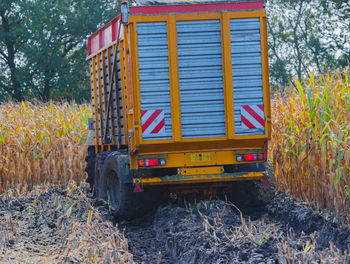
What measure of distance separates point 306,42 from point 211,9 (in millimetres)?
30766

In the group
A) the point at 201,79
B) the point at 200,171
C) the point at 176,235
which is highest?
the point at 201,79

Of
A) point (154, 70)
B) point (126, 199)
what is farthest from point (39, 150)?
point (154, 70)

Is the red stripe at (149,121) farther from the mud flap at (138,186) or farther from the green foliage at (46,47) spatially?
the green foliage at (46,47)

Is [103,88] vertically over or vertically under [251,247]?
over

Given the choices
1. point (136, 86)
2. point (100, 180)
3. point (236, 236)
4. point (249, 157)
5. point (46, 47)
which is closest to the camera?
point (236, 236)

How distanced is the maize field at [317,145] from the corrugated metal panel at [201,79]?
1.37m

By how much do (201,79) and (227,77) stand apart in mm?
381

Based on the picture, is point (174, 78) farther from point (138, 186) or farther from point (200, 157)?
point (138, 186)

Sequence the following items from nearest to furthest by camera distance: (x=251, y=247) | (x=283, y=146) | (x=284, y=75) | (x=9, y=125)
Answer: (x=251, y=247), (x=283, y=146), (x=9, y=125), (x=284, y=75)

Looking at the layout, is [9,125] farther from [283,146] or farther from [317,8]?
[317,8]

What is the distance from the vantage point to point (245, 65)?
8461mm

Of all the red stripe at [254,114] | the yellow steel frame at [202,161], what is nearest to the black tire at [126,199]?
the yellow steel frame at [202,161]

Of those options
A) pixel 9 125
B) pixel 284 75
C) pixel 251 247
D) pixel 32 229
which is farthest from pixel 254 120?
pixel 284 75

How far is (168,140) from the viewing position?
8320 millimetres
